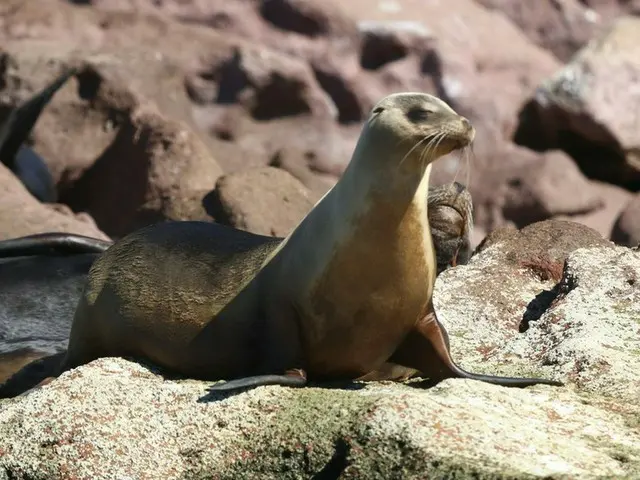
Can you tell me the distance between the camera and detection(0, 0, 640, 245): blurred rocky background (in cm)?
1451

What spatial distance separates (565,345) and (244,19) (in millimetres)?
12418

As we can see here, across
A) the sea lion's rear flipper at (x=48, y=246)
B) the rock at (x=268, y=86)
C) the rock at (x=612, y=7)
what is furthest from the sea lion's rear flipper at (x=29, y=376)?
the rock at (x=612, y=7)

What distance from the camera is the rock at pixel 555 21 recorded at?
19.8 meters

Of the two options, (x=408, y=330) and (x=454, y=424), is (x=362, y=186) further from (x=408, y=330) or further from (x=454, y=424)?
(x=454, y=424)

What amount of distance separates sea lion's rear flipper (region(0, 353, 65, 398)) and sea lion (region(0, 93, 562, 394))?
98 cm

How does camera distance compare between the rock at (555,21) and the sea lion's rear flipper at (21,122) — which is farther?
the rock at (555,21)

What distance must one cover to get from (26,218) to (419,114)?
5.88 m

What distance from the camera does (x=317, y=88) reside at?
16.6 metres

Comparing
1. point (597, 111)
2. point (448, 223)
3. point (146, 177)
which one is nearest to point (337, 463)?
point (448, 223)

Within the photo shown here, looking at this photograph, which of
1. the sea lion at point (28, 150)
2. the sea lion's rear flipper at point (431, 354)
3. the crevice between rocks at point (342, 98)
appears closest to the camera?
the sea lion's rear flipper at point (431, 354)

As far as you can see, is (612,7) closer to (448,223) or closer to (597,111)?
(597,111)

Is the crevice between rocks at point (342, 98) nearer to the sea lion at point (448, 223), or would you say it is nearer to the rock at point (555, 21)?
the rock at point (555, 21)

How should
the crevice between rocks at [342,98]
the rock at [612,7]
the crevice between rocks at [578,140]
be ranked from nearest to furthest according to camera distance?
the crevice between rocks at [342,98] < the crevice between rocks at [578,140] < the rock at [612,7]

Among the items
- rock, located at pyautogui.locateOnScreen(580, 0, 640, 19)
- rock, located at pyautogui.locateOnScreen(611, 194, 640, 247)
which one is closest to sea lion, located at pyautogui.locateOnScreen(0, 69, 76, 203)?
rock, located at pyautogui.locateOnScreen(611, 194, 640, 247)
